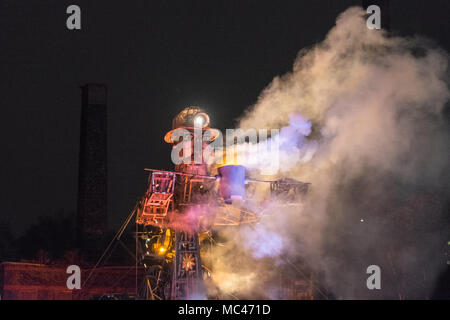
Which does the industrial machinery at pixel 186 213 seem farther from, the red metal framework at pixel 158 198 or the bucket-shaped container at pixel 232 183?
the bucket-shaped container at pixel 232 183

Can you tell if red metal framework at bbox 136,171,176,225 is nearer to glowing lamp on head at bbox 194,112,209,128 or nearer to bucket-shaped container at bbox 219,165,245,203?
bucket-shaped container at bbox 219,165,245,203

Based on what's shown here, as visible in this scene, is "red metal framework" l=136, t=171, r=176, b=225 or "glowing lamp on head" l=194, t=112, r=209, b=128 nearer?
"red metal framework" l=136, t=171, r=176, b=225

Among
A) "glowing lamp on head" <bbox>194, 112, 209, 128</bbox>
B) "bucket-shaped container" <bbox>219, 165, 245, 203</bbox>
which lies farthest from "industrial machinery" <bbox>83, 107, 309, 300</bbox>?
"bucket-shaped container" <bbox>219, 165, 245, 203</bbox>

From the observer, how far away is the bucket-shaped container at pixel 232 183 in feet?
55.7

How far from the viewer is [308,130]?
20984 mm

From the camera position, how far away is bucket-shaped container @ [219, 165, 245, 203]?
55.7 feet

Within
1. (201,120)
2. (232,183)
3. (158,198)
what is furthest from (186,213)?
(201,120)

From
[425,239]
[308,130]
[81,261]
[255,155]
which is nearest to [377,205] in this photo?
[425,239]

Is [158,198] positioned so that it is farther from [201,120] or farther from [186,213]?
[201,120]

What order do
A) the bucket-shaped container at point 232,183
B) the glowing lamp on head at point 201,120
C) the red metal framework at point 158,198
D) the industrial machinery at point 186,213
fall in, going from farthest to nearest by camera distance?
the glowing lamp on head at point 201,120, the industrial machinery at point 186,213, the red metal framework at point 158,198, the bucket-shaped container at point 232,183

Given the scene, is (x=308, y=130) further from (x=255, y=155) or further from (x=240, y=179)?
(x=240, y=179)

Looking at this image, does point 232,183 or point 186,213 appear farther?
point 186,213

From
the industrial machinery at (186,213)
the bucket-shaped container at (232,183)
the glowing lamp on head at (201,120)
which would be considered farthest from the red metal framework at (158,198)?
the glowing lamp on head at (201,120)

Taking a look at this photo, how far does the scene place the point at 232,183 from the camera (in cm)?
1703
